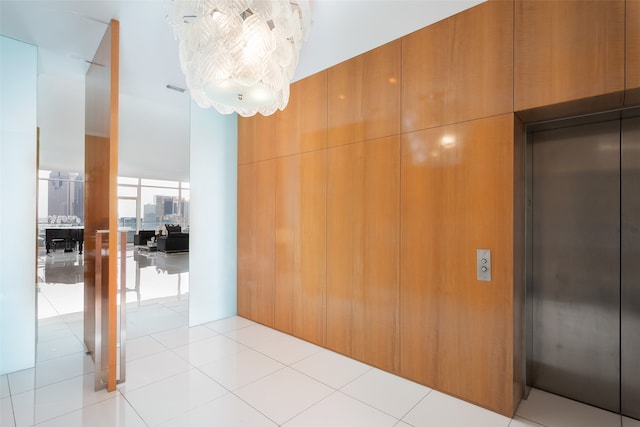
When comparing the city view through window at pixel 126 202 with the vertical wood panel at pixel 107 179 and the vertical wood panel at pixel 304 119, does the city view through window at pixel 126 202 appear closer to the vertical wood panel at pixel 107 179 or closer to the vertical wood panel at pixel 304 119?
the vertical wood panel at pixel 107 179

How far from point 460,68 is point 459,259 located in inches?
69.2

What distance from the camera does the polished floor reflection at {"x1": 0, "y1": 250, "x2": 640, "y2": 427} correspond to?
8.07 feet

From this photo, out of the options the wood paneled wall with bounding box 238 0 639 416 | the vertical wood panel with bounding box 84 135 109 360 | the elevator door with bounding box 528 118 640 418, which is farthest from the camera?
the vertical wood panel with bounding box 84 135 109 360

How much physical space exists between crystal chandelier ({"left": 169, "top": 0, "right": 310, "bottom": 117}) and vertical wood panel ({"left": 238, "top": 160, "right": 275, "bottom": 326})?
245 centimetres

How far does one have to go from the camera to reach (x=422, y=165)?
2996 mm

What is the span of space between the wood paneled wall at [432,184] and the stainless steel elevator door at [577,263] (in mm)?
375

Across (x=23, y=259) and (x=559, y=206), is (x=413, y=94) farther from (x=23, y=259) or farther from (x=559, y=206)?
(x=23, y=259)

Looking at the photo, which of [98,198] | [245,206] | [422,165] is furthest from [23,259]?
[422,165]

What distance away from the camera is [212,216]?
4914mm

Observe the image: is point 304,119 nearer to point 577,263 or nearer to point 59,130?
point 59,130

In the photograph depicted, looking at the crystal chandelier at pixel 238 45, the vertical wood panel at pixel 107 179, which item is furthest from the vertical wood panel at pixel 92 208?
the crystal chandelier at pixel 238 45

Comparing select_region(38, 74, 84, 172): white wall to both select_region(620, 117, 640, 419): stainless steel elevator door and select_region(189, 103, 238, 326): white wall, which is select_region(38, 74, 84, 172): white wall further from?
select_region(620, 117, 640, 419): stainless steel elevator door

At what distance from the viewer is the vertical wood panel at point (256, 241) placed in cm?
457

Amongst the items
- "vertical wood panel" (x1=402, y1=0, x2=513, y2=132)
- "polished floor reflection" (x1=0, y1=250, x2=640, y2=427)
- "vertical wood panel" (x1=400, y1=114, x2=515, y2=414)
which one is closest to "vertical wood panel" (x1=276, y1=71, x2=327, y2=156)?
"vertical wood panel" (x1=402, y1=0, x2=513, y2=132)
